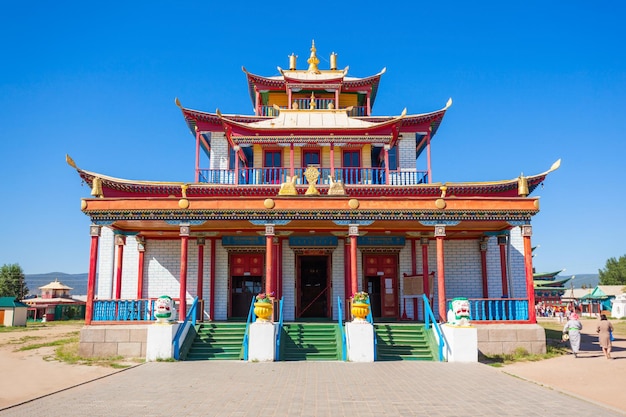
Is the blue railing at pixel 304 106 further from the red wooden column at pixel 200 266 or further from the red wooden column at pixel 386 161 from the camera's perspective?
the red wooden column at pixel 200 266

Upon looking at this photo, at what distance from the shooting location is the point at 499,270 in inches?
763

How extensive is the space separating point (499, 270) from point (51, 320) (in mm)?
36331

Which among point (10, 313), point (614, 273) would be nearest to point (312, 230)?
point (10, 313)

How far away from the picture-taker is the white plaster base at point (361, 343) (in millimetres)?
12852

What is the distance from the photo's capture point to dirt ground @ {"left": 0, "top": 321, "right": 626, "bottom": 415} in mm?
9094

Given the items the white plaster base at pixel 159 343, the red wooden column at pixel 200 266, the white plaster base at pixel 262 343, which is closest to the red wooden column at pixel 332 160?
the red wooden column at pixel 200 266

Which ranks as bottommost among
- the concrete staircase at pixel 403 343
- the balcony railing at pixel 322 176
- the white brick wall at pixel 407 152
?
the concrete staircase at pixel 403 343

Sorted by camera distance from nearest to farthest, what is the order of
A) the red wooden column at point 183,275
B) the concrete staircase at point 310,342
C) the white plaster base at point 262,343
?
the white plaster base at point 262,343, the concrete staircase at point 310,342, the red wooden column at point 183,275

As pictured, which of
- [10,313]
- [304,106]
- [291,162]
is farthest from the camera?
[10,313]

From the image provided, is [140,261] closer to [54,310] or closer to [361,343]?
[361,343]

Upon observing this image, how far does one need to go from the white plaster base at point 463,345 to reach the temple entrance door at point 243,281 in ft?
28.6

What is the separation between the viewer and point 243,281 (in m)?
19.6

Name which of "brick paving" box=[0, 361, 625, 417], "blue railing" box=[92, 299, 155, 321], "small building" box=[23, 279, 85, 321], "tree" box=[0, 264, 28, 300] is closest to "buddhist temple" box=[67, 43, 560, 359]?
"blue railing" box=[92, 299, 155, 321]

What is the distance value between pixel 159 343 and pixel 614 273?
89.9 meters
